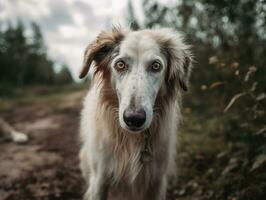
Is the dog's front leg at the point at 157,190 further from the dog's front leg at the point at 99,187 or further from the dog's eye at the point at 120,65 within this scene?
the dog's eye at the point at 120,65

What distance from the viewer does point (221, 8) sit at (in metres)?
5.57

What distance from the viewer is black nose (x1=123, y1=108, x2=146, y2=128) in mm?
2855

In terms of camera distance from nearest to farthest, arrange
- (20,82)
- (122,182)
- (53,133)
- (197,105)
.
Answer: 1. (122,182)
2. (53,133)
3. (197,105)
4. (20,82)

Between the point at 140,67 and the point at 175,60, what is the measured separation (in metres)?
0.51

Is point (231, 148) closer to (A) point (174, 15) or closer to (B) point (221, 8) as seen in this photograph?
(B) point (221, 8)

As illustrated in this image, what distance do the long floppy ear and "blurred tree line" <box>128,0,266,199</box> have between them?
12.2 inches

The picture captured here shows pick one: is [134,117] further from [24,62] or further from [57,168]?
[24,62]

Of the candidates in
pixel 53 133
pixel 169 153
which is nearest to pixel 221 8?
pixel 169 153

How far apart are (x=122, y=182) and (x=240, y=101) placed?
2.33 meters

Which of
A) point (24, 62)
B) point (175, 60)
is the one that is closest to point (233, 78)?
point (175, 60)

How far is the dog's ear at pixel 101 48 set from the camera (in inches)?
144

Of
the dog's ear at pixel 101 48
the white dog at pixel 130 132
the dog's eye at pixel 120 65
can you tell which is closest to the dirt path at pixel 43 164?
the white dog at pixel 130 132

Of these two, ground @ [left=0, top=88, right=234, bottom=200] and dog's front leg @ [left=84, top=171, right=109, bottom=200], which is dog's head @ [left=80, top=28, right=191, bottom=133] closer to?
dog's front leg @ [left=84, top=171, right=109, bottom=200]

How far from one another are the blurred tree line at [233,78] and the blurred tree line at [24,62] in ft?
92.0
